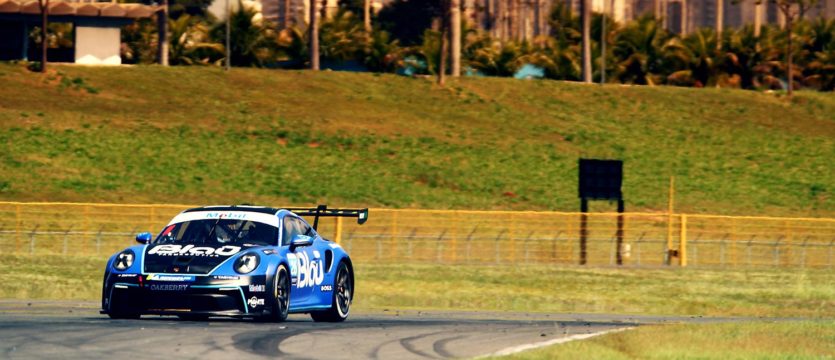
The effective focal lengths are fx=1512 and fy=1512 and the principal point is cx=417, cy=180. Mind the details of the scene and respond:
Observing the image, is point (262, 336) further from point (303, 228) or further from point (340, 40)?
point (340, 40)

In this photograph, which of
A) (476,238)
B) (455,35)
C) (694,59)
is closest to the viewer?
(476,238)

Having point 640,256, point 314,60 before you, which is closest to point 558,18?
point 314,60

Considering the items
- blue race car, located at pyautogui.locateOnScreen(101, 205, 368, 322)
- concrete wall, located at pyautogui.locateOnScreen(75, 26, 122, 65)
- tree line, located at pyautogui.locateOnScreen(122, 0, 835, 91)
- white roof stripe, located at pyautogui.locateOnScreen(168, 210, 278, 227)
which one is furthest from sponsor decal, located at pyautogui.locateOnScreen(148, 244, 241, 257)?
tree line, located at pyautogui.locateOnScreen(122, 0, 835, 91)

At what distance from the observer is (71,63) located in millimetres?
71750

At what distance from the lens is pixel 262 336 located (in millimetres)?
14625

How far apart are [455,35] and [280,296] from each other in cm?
6226

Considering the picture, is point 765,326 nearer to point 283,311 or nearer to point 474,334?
point 474,334

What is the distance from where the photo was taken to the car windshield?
17125 mm

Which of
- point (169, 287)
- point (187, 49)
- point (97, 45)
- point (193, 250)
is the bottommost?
point (169, 287)

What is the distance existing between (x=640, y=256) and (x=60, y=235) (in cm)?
1760

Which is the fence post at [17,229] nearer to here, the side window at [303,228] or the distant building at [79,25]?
the side window at [303,228]

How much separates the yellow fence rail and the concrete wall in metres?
25.1

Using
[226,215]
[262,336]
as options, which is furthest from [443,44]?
[262,336]

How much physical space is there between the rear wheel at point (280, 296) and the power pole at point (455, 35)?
60.9 metres
